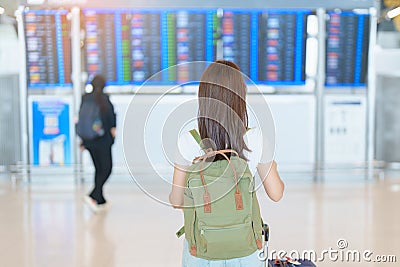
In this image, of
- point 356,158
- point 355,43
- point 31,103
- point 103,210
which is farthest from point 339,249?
point 31,103

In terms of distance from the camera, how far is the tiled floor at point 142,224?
397cm

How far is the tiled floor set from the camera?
3973mm

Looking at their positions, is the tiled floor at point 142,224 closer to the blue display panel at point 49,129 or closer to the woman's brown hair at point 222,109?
the blue display panel at point 49,129

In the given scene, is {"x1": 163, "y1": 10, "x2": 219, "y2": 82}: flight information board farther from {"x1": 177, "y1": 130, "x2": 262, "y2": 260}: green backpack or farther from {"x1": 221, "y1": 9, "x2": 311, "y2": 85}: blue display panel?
{"x1": 177, "y1": 130, "x2": 262, "y2": 260}: green backpack

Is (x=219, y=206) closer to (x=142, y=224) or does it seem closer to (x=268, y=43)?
(x=142, y=224)

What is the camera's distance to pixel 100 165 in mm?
5613

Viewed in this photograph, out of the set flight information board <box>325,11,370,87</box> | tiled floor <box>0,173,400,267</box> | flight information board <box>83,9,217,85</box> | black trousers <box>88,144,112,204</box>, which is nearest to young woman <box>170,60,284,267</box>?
tiled floor <box>0,173,400,267</box>

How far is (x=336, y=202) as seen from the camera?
5977 millimetres

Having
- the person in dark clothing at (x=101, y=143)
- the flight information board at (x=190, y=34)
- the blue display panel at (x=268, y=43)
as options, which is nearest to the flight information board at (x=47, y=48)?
the flight information board at (x=190, y=34)

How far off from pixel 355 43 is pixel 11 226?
17.0 ft

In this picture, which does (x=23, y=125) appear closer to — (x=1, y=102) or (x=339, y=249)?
(x=1, y=102)

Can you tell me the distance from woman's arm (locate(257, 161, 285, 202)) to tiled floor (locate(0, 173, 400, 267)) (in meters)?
1.93

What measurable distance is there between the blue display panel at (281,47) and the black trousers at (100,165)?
2.86 metres

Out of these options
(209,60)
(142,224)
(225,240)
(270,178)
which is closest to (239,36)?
(209,60)
